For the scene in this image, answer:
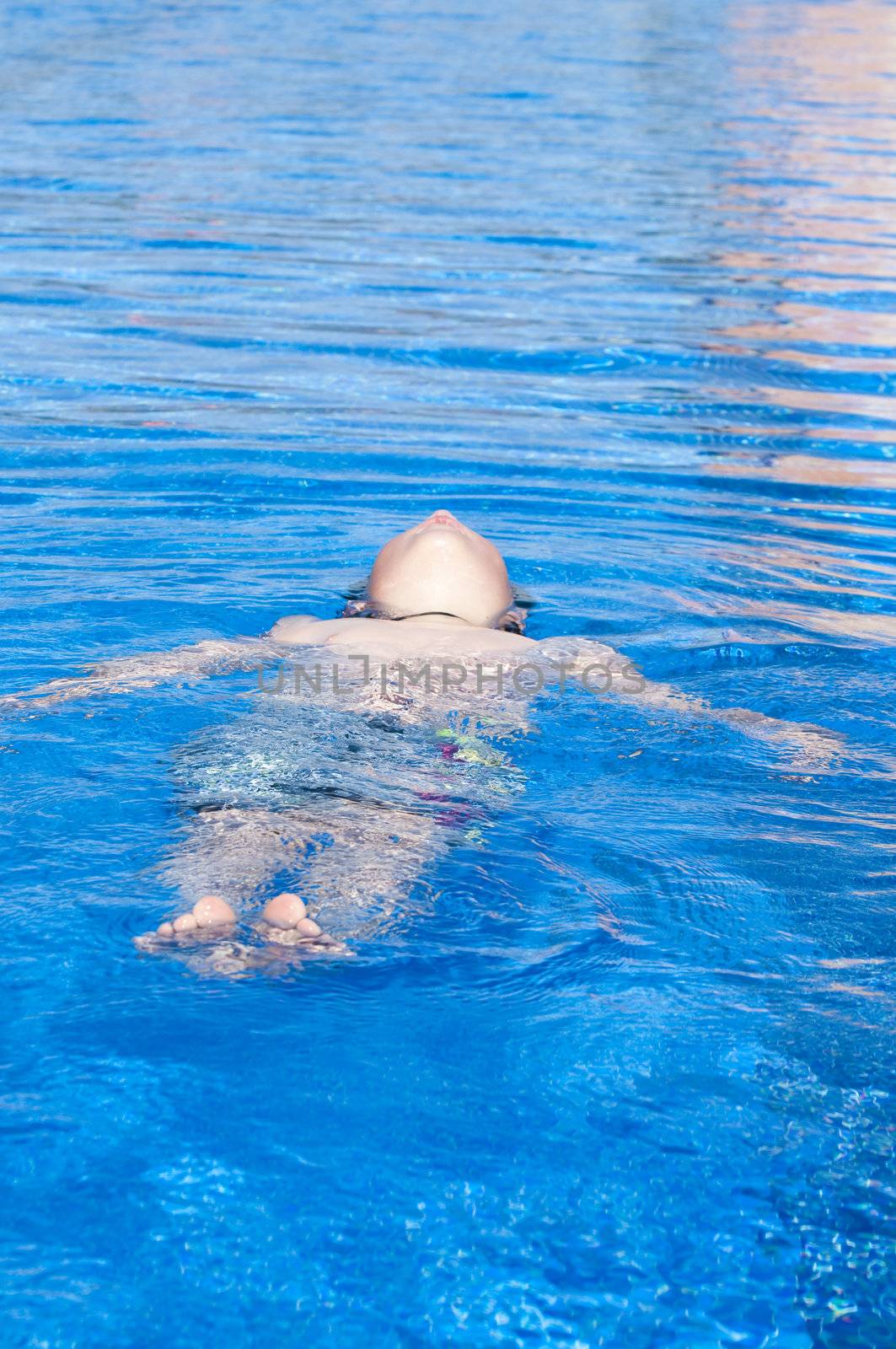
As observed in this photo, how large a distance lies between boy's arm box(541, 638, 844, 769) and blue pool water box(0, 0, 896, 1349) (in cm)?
10

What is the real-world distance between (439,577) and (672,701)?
96cm

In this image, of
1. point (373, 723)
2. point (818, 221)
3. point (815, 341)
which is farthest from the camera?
point (818, 221)

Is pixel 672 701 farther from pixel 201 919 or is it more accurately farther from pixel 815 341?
pixel 815 341

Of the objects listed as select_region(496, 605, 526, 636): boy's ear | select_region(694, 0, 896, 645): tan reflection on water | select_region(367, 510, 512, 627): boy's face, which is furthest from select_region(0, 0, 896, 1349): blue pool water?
select_region(367, 510, 512, 627): boy's face

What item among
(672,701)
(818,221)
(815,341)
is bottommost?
(672,701)

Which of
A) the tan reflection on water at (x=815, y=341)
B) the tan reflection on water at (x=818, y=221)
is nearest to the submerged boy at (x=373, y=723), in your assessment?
the tan reflection on water at (x=815, y=341)

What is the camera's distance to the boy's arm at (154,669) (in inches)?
183

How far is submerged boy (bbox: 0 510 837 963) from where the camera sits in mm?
3359

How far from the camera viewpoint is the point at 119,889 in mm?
3492

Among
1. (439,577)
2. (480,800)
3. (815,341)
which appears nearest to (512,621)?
(439,577)

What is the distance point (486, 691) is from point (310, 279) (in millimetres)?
8046

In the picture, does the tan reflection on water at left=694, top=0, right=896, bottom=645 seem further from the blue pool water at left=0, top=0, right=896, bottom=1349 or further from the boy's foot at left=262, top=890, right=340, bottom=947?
the boy's foot at left=262, top=890, right=340, bottom=947

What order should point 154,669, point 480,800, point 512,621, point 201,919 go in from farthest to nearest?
point 512,621
point 154,669
point 480,800
point 201,919

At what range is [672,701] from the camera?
16.0 ft
